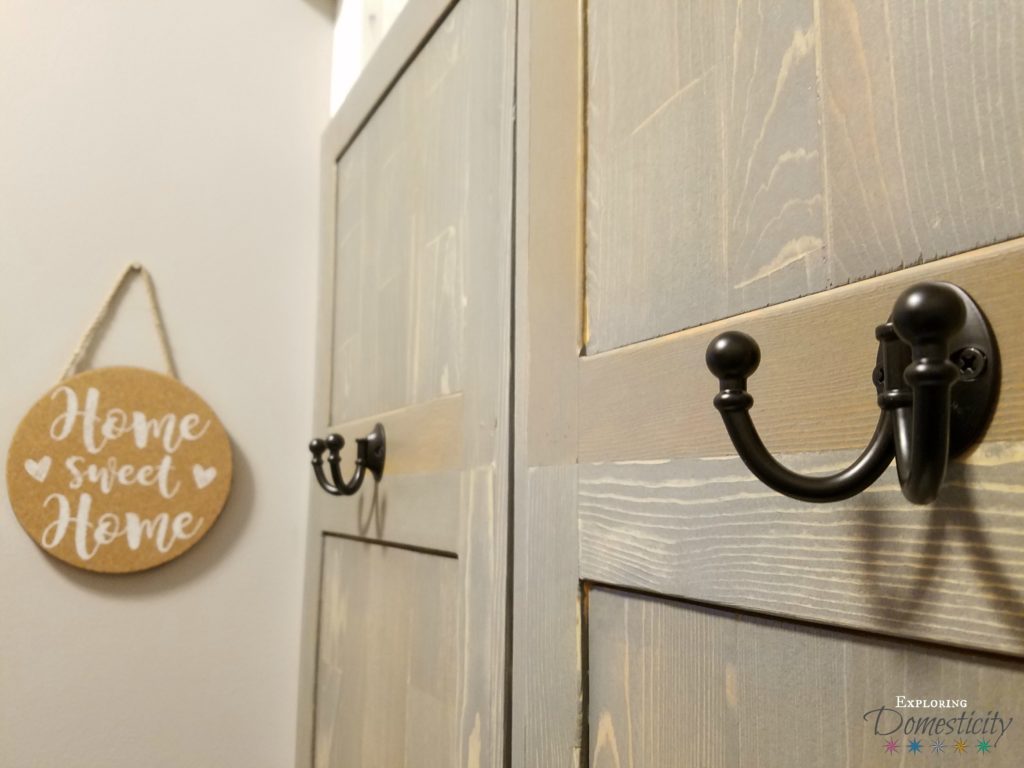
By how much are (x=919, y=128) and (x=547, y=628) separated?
34 cm

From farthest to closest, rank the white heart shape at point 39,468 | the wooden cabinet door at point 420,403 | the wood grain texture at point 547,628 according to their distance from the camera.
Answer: the white heart shape at point 39,468, the wooden cabinet door at point 420,403, the wood grain texture at point 547,628

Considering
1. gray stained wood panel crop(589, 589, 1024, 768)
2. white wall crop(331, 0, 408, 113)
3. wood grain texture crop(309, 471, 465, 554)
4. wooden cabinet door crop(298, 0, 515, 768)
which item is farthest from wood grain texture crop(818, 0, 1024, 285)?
white wall crop(331, 0, 408, 113)

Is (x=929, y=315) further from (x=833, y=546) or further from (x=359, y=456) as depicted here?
(x=359, y=456)

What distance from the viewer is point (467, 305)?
0.69 m

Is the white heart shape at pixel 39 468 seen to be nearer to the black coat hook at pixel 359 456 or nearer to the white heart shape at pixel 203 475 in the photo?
the white heart shape at pixel 203 475

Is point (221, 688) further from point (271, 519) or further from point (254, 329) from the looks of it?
point (254, 329)

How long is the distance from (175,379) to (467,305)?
570mm

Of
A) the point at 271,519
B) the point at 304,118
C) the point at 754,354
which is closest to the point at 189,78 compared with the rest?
the point at 304,118

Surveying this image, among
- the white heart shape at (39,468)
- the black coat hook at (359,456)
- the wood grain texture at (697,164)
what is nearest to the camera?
the wood grain texture at (697,164)

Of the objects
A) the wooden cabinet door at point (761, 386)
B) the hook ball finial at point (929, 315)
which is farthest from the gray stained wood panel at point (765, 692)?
the hook ball finial at point (929, 315)

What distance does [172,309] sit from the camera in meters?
1.13

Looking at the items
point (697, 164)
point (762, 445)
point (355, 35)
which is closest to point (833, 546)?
point (762, 445)

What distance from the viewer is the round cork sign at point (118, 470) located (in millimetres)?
1028

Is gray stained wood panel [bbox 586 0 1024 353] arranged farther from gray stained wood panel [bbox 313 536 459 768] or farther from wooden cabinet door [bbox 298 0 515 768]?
gray stained wood panel [bbox 313 536 459 768]
